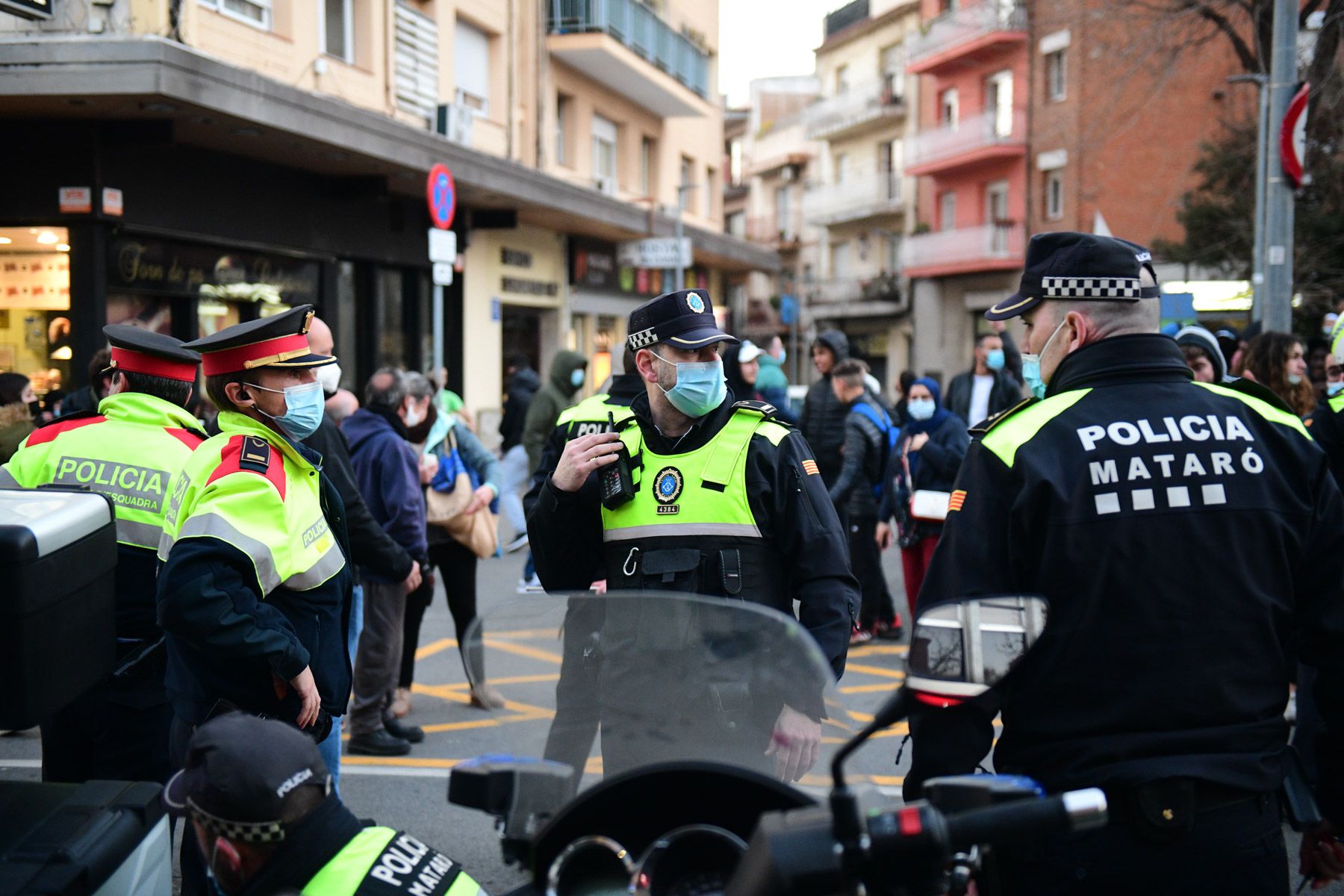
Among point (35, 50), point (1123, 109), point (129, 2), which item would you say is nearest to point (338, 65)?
point (129, 2)

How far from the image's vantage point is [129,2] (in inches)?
436

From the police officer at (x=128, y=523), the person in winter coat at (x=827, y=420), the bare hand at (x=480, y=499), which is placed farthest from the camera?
the person in winter coat at (x=827, y=420)

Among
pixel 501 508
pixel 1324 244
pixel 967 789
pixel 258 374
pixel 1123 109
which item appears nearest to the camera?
pixel 967 789

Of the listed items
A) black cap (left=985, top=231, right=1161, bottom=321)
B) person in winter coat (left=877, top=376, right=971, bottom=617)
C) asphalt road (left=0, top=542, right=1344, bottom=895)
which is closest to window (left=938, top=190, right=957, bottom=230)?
person in winter coat (left=877, top=376, right=971, bottom=617)

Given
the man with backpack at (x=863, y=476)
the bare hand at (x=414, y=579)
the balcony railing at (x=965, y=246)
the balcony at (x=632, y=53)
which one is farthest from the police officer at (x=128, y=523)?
the balcony railing at (x=965, y=246)

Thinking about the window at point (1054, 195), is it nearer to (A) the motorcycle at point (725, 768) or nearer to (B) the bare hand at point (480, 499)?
(B) the bare hand at point (480, 499)

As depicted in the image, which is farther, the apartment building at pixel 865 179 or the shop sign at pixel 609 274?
the apartment building at pixel 865 179

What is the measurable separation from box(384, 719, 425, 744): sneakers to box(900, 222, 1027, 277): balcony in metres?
29.9

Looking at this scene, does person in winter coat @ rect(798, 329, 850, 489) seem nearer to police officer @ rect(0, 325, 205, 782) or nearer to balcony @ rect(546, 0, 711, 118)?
police officer @ rect(0, 325, 205, 782)

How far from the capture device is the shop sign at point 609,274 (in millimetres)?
22906

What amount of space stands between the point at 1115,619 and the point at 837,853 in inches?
40.8

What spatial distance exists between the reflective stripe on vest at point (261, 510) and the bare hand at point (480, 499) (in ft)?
11.1

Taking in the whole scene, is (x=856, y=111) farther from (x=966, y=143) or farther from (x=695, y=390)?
(x=695, y=390)

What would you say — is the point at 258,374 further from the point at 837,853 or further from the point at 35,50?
the point at 35,50
